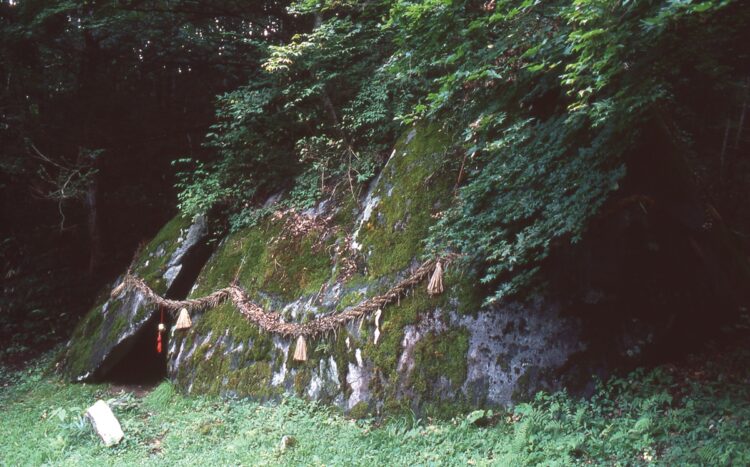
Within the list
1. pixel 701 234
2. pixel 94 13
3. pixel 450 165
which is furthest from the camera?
pixel 94 13

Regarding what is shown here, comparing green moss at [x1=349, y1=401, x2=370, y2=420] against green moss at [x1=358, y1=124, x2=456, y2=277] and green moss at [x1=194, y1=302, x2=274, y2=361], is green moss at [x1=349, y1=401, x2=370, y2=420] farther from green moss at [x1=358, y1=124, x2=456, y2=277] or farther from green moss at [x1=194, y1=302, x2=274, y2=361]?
green moss at [x1=194, y1=302, x2=274, y2=361]

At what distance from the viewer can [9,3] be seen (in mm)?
10312

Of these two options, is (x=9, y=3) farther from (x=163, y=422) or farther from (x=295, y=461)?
(x=295, y=461)

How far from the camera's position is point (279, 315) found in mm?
6695

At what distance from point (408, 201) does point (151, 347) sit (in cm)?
558

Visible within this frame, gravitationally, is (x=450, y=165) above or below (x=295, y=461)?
above

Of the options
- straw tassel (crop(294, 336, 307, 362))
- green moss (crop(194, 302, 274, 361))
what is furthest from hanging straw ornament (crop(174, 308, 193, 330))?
straw tassel (crop(294, 336, 307, 362))

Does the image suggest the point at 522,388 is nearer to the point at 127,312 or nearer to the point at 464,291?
the point at 464,291

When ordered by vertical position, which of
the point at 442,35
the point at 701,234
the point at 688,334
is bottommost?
the point at 688,334

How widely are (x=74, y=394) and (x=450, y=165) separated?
22.5ft

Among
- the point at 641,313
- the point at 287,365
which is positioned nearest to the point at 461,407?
the point at 641,313

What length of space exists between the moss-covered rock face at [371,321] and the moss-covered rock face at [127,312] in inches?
30.3

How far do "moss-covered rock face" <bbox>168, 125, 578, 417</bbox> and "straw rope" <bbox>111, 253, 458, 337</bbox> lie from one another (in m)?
0.10

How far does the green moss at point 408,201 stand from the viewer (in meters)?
5.89
